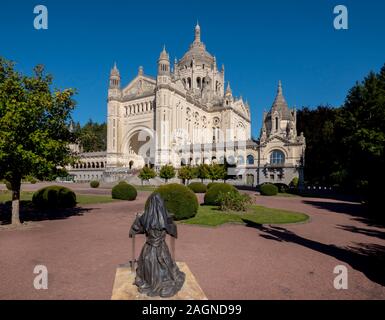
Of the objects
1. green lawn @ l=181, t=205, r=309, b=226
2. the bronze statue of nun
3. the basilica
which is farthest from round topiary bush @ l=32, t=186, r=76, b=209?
the basilica

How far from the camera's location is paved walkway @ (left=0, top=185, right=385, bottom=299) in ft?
20.5

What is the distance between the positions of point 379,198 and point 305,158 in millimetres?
30893

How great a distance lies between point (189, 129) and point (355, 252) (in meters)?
57.9

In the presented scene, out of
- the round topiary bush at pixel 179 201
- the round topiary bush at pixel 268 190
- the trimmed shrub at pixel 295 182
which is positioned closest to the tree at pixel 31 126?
the round topiary bush at pixel 179 201

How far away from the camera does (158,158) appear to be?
5641 cm

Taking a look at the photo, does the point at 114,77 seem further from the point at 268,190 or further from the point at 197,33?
the point at 268,190

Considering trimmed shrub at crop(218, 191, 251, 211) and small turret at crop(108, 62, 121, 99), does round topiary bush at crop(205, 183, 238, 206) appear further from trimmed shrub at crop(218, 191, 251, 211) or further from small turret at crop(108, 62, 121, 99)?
small turret at crop(108, 62, 121, 99)

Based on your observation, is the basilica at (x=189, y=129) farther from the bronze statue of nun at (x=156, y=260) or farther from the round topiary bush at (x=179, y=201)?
the bronze statue of nun at (x=156, y=260)

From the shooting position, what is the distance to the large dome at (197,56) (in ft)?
256

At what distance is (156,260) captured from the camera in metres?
5.94

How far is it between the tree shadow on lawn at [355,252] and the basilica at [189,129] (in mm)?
37362

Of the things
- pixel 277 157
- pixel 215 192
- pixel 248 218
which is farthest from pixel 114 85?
pixel 248 218
